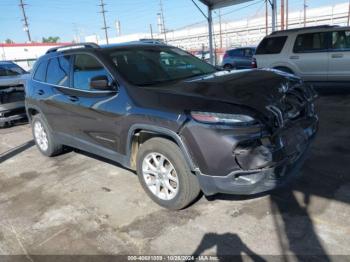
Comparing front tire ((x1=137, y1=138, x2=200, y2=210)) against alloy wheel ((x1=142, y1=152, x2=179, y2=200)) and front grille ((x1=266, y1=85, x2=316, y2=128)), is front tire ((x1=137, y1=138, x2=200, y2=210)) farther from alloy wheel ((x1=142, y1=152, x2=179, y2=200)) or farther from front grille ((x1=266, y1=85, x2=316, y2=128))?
front grille ((x1=266, y1=85, x2=316, y2=128))

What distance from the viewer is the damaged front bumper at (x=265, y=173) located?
307 centimetres

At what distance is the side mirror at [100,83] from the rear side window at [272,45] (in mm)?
6974

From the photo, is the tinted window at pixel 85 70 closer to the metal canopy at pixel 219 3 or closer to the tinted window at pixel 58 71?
the tinted window at pixel 58 71

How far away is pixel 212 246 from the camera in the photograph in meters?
3.04

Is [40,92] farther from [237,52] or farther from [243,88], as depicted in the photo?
[237,52]

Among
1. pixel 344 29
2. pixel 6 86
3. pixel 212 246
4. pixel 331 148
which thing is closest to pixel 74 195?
pixel 212 246

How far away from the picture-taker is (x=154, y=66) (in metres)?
4.34

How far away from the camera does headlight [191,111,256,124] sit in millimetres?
3037

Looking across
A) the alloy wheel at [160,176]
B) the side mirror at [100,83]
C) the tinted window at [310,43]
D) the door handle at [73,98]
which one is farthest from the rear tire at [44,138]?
the tinted window at [310,43]

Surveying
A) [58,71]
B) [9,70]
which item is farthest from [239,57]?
[58,71]

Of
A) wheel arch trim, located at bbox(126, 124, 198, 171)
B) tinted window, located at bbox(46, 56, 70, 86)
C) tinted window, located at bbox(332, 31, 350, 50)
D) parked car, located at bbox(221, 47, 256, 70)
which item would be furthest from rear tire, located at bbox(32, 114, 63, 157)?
parked car, located at bbox(221, 47, 256, 70)

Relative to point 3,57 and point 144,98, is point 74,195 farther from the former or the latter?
point 3,57

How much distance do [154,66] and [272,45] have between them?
645 cm

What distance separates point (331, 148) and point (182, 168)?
278 cm
